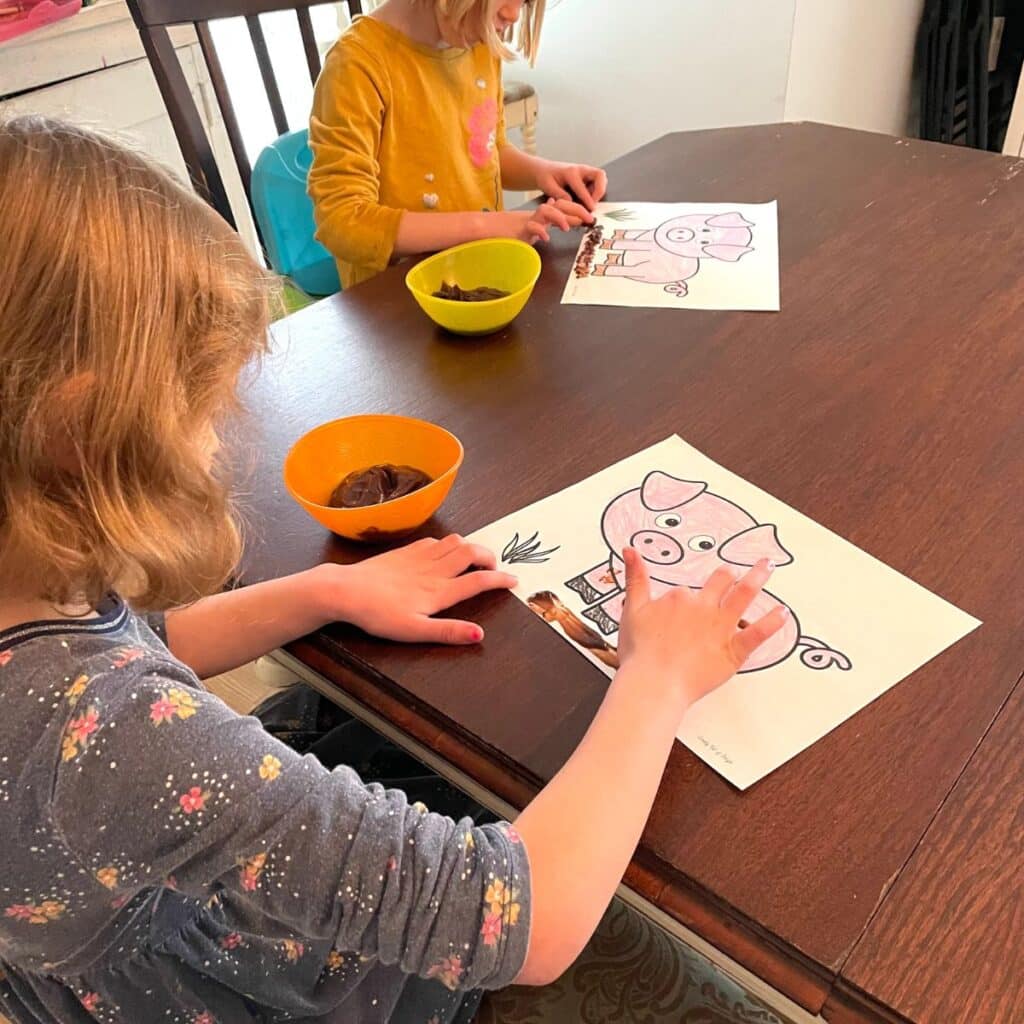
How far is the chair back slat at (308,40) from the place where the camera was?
134cm

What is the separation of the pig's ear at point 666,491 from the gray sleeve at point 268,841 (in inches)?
11.6

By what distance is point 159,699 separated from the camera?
47 cm

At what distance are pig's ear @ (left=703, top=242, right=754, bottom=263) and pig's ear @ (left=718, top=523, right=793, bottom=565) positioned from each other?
47cm

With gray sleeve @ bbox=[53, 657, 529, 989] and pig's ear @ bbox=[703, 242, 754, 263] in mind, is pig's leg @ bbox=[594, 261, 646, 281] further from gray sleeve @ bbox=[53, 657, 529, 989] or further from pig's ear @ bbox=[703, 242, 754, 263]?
gray sleeve @ bbox=[53, 657, 529, 989]

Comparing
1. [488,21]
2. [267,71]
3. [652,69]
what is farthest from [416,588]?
[652,69]

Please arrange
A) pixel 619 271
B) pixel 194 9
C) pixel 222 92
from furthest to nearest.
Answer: pixel 222 92, pixel 194 9, pixel 619 271

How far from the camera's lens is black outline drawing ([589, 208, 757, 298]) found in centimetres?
100

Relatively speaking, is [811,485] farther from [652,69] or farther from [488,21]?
[652,69]

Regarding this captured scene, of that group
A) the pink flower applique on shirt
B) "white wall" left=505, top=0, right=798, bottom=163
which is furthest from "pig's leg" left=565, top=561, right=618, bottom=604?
"white wall" left=505, top=0, right=798, bottom=163

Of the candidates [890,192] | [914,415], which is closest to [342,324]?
[914,415]

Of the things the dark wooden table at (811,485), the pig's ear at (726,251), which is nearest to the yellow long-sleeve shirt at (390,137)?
the dark wooden table at (811,485)

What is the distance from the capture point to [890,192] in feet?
3.68

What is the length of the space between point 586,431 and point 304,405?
264mm

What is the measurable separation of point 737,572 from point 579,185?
2.38ft
